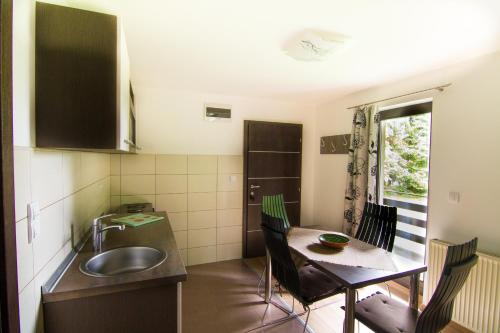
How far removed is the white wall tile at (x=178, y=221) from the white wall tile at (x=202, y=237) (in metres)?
0.13

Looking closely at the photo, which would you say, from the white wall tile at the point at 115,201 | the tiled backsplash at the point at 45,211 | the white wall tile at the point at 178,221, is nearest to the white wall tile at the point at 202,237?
the white wall tile at the point at 178,221

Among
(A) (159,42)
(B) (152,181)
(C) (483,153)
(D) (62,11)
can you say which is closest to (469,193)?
(C) (483,153)

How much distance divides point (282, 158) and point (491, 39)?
233 cm

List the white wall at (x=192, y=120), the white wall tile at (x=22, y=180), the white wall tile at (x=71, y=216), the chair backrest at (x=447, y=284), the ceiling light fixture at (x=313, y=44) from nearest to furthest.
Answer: the white wall tile at (x=22, y=180), the chair backrest at (x=447, y=284), the white wall tile at (x=71, y=216), the ceiling light fixture at (x=313, y=44), the white wall at (x=192, y=120)

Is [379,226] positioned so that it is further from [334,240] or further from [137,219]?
[137,219]

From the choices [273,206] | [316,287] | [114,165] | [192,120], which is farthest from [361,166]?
[114,165]

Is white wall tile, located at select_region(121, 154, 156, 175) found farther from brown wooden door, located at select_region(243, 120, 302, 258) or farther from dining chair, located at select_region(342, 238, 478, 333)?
dining chair, located at select_region(342, 238, 478, 333)

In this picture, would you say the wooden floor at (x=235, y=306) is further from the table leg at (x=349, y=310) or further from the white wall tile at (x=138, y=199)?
the white wall tile at (x=138, y=199)

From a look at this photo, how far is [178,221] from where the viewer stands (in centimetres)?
312

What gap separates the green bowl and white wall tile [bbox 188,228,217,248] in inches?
65.5

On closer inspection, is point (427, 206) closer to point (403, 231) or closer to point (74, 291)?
point (403, 231)

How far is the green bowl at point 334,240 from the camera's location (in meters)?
1.82

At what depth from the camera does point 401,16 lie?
1.40 m

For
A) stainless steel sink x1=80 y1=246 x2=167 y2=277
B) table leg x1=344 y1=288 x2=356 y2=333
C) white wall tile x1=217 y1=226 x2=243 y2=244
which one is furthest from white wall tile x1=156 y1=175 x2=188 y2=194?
table leg x1=344 y1=288 x2=356 y2=333
